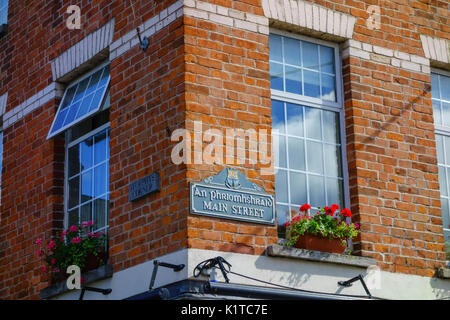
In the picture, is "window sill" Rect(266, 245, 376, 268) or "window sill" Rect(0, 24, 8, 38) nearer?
"window sill" Rect(266, 245, 376, 268)

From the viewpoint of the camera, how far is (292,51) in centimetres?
936

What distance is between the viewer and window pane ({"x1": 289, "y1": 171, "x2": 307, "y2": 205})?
8.88 metres

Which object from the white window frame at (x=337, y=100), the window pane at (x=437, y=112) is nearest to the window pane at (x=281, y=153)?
the white window frame at (x=337, y=100)

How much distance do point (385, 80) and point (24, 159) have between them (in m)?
4.18

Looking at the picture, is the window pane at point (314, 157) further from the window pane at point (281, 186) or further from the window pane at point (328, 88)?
the window pane at point (328, 88)

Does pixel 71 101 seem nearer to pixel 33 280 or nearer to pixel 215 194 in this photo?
pixel 33 280

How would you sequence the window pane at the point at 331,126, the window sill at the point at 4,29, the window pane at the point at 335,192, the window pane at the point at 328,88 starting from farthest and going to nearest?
the window sill at the point at 4,29, the window pane at the point at 328,88, the window pane at the point at 331,126, the window pane at the point at 335,192

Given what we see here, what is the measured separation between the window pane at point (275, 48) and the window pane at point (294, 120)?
50 centimetres

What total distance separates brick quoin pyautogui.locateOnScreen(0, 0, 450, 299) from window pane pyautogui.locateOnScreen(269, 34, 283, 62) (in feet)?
0.46

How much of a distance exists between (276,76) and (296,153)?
811 mm

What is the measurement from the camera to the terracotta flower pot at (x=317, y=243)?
27.9 ft

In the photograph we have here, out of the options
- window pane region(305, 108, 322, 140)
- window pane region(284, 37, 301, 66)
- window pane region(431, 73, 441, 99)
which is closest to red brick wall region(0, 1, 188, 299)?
window pane region(284, 37, 301, 66)

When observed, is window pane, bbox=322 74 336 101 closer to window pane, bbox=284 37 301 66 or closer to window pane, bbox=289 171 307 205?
window pane, bbox=284 37 301 66

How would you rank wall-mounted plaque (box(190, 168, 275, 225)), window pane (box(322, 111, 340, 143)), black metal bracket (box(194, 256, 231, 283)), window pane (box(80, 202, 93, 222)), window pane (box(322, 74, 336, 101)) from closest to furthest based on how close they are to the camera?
black metal bracket (box(194, 256, 231, 283)) → wall-mounted plaque (box(190, 168, 275, 225)) → window pane (box(322, 111, 340, 143)) → window pane (box(322, 74, 336, 101)) → window pane (box(80, 202, 93, 222))
